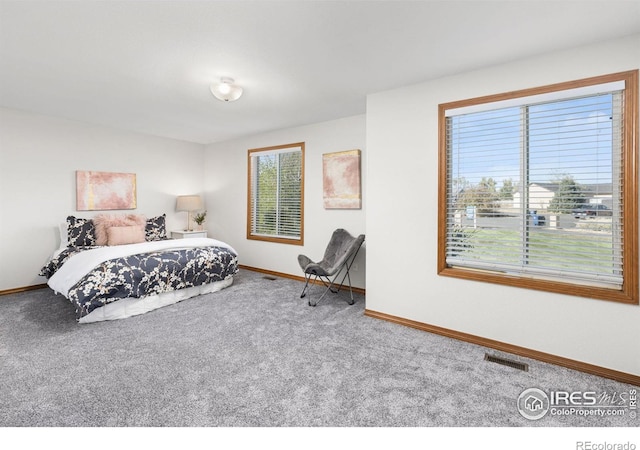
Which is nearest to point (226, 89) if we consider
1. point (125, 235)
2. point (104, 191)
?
point (125, 235)

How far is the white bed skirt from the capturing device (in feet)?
10.1

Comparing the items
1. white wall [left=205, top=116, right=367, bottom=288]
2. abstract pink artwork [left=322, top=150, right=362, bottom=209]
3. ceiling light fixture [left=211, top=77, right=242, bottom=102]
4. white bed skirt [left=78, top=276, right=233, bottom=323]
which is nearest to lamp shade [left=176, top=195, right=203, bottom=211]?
white wall [left=205, top=116, right=367, bottom=288]

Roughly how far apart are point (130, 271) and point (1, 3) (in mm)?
2307

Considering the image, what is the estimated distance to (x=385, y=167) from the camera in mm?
3188

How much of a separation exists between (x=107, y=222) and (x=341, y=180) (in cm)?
346

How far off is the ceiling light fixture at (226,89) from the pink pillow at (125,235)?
8.86ft

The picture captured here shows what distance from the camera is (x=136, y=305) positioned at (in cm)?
333

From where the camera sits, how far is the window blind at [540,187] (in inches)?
88.2

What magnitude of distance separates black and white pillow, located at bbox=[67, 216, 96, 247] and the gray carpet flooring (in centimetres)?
122

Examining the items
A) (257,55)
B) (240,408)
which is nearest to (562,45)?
(257,55)

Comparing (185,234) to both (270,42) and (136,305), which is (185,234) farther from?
(270,42)

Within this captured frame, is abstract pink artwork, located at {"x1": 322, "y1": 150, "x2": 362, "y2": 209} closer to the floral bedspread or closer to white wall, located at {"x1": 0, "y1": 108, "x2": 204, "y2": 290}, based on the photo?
the floral bedspread
